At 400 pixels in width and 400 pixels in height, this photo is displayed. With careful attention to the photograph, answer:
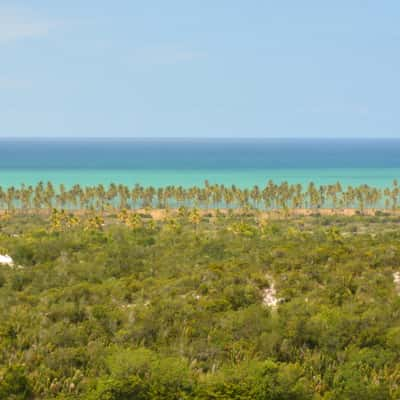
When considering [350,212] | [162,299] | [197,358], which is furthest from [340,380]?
[350,212]

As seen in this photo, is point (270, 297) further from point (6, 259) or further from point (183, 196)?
point (183, 196)

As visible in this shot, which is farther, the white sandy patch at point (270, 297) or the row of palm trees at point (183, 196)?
the row of palm trees at point (183, 196)

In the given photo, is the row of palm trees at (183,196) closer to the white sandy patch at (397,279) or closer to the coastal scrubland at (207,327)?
the coastal scrubland at (207,327)

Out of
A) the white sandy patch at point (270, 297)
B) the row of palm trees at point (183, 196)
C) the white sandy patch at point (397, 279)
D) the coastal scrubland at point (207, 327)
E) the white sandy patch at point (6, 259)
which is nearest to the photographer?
the coastal scrubland at point (207, 327)

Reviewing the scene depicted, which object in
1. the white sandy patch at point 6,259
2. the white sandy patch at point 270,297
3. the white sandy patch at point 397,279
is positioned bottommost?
the white sandy patch at point 6,259

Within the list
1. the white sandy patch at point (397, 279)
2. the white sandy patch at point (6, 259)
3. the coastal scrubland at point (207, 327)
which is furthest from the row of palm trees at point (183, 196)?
the white sandy patch at point (397, 279)

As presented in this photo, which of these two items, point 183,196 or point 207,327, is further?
point 183,196

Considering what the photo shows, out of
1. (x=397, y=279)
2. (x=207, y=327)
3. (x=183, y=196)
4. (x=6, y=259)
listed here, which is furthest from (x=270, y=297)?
(x=183, y=196)

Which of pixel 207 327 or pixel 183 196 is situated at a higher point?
pixel 183 196
